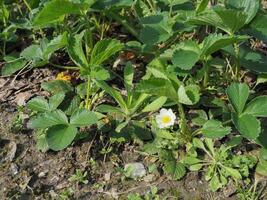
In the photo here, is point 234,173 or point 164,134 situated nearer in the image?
point 234,173

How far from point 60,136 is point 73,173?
195mm

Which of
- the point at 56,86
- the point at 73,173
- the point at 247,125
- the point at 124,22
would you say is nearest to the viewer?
the point at 247,125

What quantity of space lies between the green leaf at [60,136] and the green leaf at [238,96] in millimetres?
690

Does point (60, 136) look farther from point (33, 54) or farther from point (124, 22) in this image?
point (124, 22)

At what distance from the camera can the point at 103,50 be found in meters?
2.43

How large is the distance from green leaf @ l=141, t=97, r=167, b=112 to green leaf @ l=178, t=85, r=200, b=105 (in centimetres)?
13

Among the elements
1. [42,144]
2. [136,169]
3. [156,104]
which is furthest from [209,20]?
[42,144]

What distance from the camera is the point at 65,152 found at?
2463 mm

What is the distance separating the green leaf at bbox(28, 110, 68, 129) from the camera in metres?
2.35

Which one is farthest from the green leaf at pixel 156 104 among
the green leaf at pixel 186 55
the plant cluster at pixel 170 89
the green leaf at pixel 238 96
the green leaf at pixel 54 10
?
the green leaf at pixel 54 10

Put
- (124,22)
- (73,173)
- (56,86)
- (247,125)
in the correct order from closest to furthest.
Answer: (247,125), (73,173), (56,86), (124,22)

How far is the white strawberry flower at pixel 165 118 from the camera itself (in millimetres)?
2371

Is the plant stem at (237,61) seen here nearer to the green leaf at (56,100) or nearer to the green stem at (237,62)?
the green stem at (237,62)

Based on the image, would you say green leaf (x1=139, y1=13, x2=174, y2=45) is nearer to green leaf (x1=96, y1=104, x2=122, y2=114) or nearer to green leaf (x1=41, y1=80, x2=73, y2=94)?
green leaf (x1=96, y1=104, x2=122, y2=114)
